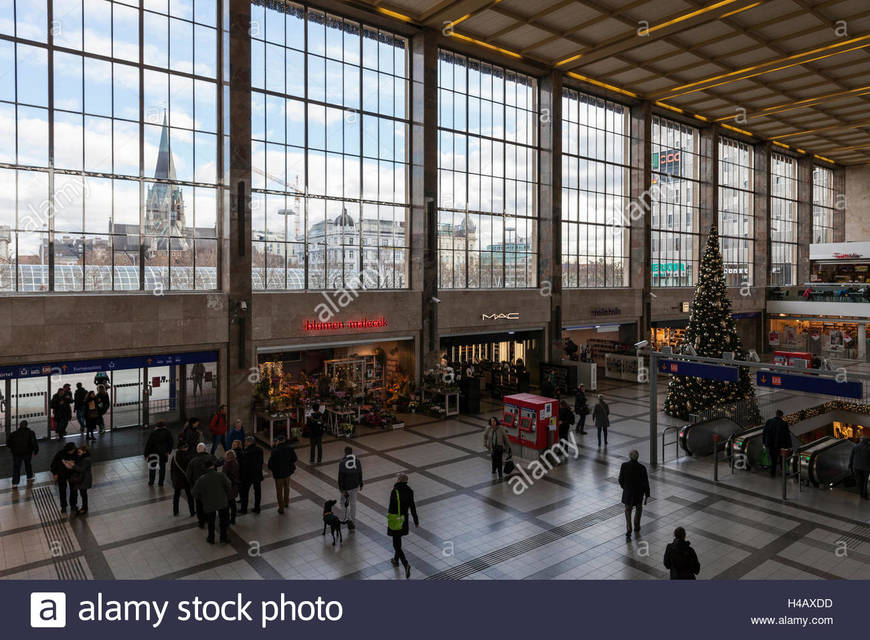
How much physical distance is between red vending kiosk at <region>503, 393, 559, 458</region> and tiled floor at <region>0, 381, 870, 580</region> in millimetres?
958

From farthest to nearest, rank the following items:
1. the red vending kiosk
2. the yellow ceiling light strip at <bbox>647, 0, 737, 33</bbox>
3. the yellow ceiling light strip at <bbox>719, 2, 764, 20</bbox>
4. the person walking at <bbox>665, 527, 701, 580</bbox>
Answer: the yellow ceiling light strip at <bbox>647, 0, 737, 33</bbox> → the yellow ceiling light strip at <bbox>719, 2, 764, 20</bbox> → the red vending kiosk → the person walking at <bbox>665, 527, 701, 580</bbox>

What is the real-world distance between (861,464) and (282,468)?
1196 centimetres

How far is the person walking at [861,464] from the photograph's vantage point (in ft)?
41.6

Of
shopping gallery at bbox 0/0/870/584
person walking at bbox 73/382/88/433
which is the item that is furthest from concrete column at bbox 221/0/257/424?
person walking at bbox 73/382/88/433

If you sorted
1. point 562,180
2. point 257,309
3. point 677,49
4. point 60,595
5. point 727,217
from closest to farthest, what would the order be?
point 60,595 < point 257,309 < point 677,49 < point 562,180 < point 727,217

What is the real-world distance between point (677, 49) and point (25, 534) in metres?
26.1

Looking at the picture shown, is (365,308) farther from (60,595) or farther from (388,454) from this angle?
(60,595)

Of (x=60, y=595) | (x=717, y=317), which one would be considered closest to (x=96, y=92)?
(x=60, y=595)

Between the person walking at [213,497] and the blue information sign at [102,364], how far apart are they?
6.93m

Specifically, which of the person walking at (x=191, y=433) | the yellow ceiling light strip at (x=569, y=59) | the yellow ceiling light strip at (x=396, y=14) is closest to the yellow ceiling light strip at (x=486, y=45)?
the yellow ceiling light strip at (x=569, y=59)

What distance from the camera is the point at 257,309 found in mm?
18219

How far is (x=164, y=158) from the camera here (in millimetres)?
16922

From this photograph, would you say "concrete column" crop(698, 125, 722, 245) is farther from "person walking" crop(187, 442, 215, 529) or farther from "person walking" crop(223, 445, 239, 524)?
"person walking" crop(187, 442, 215, 529)

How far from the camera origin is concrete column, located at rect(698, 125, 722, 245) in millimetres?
35406
